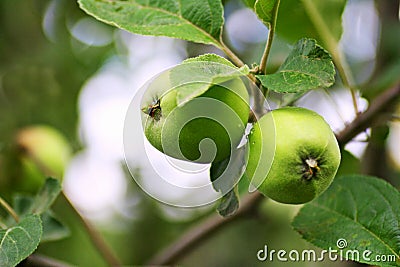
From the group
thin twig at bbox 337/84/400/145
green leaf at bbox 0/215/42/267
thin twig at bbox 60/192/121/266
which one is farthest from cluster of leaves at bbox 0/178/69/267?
thin twig at bbox 337/84/400/145

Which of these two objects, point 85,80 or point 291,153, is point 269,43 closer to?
point 291,153

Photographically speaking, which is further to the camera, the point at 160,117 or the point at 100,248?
the point at 100,248

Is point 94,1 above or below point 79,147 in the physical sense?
above

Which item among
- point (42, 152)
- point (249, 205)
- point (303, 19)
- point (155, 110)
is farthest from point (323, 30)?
point (42, 152)

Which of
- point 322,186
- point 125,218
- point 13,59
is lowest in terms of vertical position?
point 125,218

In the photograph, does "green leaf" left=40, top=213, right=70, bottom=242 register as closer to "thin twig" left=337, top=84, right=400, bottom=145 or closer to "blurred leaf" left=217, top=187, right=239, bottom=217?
"blurred leaf" left=217, top=187, right=239, bottom=217

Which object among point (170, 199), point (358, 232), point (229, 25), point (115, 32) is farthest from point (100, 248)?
point (115, 32)

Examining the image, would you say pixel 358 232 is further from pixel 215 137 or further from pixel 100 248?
pixel 100 248
